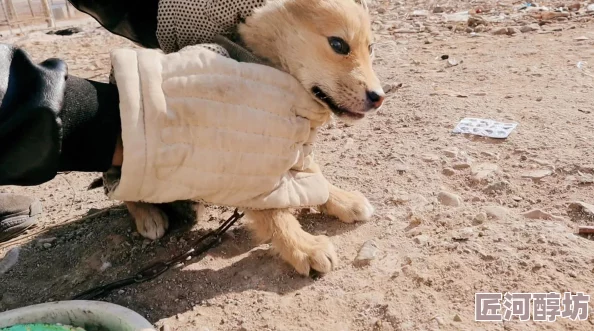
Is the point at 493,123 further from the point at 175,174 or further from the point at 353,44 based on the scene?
the point at 175,174

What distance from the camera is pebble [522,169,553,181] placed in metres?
2.23

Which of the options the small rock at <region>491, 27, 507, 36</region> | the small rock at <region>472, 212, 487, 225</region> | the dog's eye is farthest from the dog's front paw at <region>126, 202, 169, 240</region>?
the small rock at <region>491, 27, 507, 36</region>

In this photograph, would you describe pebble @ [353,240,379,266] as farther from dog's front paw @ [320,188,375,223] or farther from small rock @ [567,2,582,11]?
small rock @ [567,2,582,11]

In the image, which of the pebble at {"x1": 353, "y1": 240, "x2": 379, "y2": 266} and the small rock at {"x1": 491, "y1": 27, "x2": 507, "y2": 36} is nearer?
the pebble at {"x1": 353, "y1": 240, "x2": 379, "y2": 266}

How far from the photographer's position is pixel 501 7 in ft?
19.6

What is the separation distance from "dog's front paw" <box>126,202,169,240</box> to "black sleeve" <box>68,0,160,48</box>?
0.70m

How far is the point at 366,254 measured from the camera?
184 cm

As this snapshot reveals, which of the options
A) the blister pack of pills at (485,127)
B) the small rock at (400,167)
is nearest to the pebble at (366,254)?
the small rock at (400,167)

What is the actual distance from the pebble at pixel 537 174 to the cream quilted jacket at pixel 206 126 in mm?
1033

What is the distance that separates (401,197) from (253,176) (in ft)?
2.48

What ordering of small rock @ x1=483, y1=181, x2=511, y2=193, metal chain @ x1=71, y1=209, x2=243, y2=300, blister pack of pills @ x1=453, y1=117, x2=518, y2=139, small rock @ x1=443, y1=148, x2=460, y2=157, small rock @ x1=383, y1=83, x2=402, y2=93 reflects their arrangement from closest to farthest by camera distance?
metal chain @ x1=71, y1=209, x2=243, y2=300
small rock @ x1=483, y1=181, x2=511, y2=193
small rock @ x1=443, y1=148, x2=460, y2=157
blister pack of pills @ x1=453, y1=117, x2=518, y2=139
small rock @ x1=383, y1=83, x2=402, y2=93

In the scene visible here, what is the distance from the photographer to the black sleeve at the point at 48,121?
1458 mm

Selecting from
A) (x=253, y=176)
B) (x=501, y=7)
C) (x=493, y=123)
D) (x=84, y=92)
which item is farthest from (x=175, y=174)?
(x=501, y=7)

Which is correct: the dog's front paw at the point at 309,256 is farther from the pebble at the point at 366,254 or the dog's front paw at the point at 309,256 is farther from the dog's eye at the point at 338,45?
the dog's eye at the point at 338,45
